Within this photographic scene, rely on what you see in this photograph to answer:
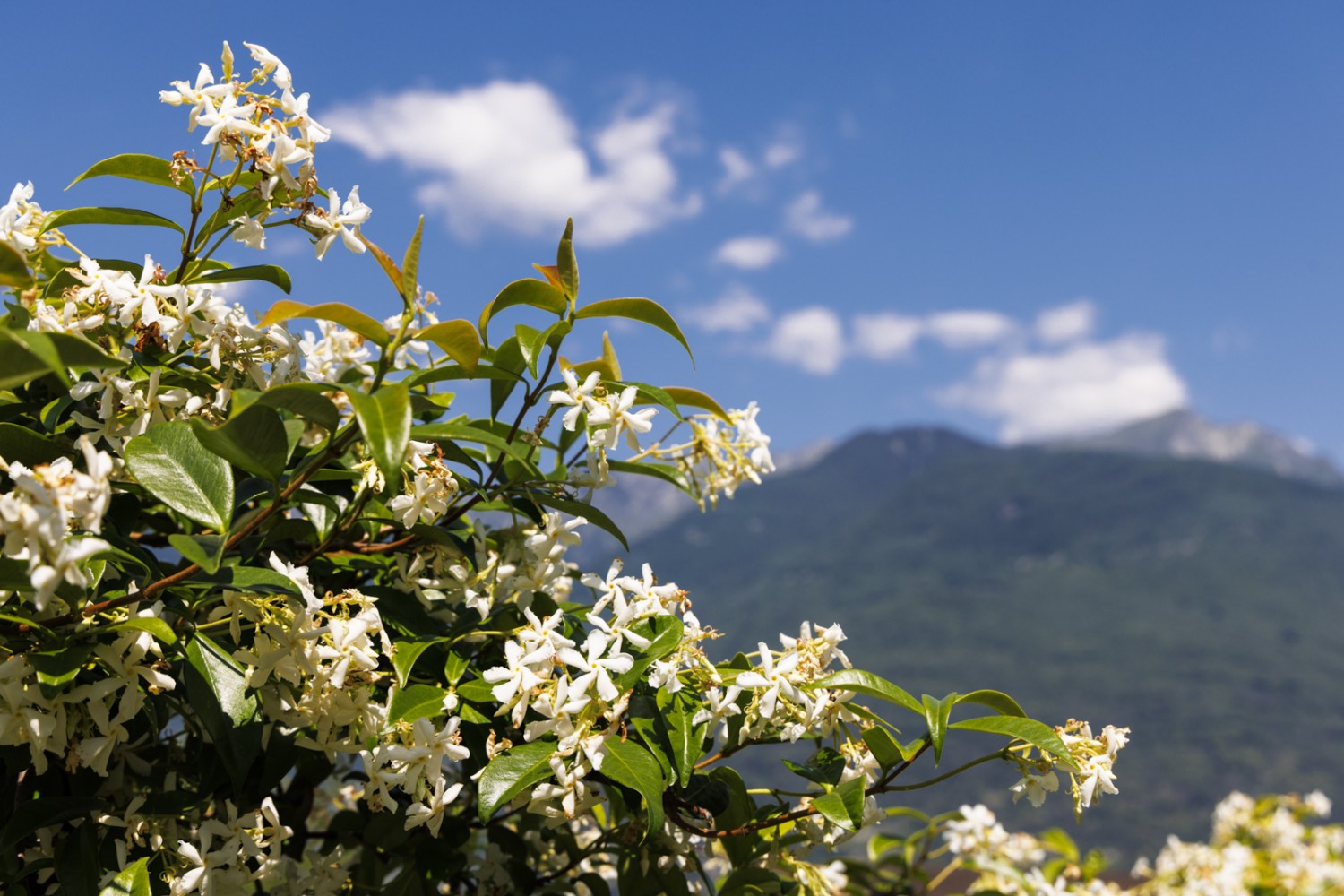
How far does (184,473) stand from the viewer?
4.44 ft

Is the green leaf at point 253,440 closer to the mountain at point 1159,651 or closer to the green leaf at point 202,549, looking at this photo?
the green leaf at point 202,549

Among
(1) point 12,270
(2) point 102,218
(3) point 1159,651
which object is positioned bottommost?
(1) point 12,270

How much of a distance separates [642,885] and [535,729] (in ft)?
2.21

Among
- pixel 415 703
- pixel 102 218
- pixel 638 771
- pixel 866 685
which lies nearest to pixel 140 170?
pixel 102 218

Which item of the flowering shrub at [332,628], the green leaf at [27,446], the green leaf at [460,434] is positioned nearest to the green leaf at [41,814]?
the flowering shrub at [332,628]

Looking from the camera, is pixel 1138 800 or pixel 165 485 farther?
pixel 1138 800

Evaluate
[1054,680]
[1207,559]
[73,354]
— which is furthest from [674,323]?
[1207,559]

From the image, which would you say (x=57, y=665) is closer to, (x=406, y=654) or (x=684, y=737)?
(x=406, y=654)

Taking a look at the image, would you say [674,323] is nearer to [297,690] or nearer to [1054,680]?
[297,690]

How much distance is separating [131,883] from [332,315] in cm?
79

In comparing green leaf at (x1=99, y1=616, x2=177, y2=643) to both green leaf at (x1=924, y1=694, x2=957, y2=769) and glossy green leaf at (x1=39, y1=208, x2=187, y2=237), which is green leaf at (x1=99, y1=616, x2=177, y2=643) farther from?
green leaf at (x1=924, y1=694, x2=957, y2=769)

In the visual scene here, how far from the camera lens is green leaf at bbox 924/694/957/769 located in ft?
4.95

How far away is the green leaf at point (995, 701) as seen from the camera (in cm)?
161

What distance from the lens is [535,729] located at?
1.41m
